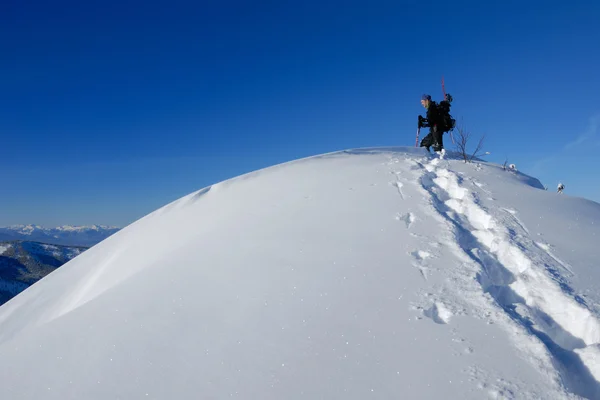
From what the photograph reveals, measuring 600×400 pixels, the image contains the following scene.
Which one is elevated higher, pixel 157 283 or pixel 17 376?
pixel 157 283

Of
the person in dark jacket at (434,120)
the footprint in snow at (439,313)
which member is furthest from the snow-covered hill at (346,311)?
the person in dark jacket at (434,120)

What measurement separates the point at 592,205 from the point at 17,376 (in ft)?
29.4

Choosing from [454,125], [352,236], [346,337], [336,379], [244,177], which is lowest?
[336,379]

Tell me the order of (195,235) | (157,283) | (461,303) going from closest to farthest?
(461,303)
(157,283)
(195,235)

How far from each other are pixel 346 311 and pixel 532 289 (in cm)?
206

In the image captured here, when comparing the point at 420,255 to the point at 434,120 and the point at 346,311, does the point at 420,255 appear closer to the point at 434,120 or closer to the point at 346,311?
the point at 346,311

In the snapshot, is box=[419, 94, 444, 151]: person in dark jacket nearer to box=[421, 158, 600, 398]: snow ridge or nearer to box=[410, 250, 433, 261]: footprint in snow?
box=[421, 158, 600, 398]: snow ridge

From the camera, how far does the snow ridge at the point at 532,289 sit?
2.72 meters

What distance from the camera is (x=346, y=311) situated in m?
3.27

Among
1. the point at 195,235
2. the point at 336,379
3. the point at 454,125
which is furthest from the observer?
the point at 454,125

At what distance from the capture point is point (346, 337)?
9.62 ft

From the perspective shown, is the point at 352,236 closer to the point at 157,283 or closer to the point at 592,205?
the point at 157,283

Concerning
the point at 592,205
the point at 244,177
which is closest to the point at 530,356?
the point at 592,205

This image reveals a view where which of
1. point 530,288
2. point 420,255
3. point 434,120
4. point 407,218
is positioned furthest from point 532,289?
point 434,120
